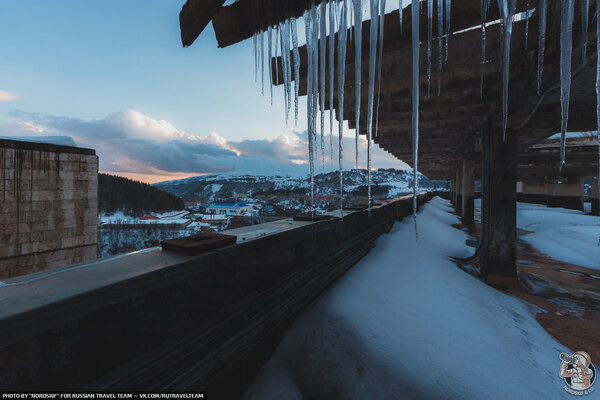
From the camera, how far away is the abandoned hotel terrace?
49.1 inches

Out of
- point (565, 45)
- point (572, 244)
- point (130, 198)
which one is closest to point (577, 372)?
point (565, 45)

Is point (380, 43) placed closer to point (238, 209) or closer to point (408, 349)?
point (408, 349)

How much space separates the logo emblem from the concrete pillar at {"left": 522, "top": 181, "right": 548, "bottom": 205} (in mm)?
43085

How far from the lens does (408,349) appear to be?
2.53 meters

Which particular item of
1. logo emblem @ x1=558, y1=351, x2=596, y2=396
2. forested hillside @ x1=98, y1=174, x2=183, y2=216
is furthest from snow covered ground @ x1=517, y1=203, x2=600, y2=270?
forested hillside @ x1=98, y1=174, x2=183, y2=216

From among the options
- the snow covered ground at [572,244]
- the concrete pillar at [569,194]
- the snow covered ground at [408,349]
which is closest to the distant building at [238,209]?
the concrete pillar at [569,194]

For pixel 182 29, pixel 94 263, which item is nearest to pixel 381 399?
pixel 94 263

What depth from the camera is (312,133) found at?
3.24 metres

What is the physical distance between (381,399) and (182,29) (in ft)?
15.9

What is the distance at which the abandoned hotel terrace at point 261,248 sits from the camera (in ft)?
4.09

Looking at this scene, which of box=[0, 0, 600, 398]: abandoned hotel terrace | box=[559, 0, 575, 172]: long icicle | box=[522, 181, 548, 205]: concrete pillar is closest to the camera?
box=[0, 0, 600, 398]: abandoned hotel terrace

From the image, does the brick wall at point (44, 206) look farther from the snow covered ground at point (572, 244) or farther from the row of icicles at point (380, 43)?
the snow covered ground at point (572, 244)

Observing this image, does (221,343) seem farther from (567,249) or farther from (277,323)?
(567,249)

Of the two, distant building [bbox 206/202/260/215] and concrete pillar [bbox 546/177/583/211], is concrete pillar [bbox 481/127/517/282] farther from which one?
distant building [bbox 206/202/260/215]
